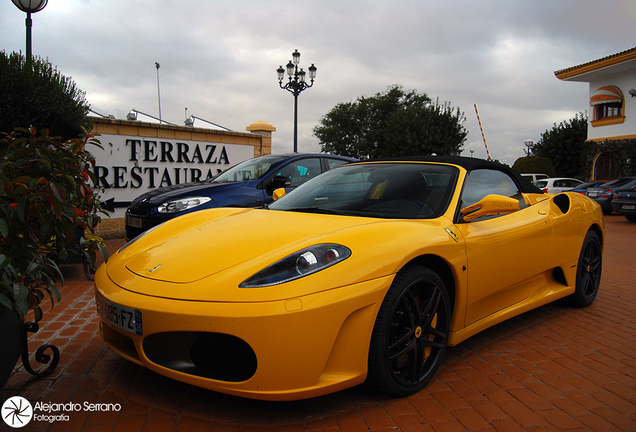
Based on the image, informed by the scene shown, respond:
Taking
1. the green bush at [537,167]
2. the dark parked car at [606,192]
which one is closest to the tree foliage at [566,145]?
the green bush at [537,167]

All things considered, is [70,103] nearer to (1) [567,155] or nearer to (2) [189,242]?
(2) [189,242]

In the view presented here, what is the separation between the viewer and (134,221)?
18.8 ft

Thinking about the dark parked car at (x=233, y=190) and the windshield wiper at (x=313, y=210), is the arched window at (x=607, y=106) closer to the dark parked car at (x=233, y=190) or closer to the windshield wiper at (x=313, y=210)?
the dark parked car at (x=233, y=190)

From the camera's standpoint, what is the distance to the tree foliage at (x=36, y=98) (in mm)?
5789

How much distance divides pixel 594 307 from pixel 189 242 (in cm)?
364

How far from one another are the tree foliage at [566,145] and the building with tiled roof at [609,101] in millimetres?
4724

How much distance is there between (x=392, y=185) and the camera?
304 cm

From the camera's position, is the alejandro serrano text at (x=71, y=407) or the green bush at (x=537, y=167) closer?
the alejandro serrano text at (x=71, y=407)

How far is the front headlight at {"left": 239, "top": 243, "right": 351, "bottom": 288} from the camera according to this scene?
1.94 m

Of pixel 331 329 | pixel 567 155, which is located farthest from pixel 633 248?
pixel 567 155

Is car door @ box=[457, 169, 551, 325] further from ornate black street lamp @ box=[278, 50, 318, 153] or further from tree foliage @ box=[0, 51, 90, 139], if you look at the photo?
ornate black street lamp @ box=[278, 50, 318, 153]

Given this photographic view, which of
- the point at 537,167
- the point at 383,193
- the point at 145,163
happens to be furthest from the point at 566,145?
the point at 383,193

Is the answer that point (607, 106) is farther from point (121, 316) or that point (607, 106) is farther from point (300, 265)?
point (121, 316)

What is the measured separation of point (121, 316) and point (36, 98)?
524 centimetres
